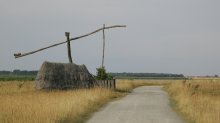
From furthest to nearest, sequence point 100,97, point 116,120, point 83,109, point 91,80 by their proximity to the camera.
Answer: point 91,80, point 100,97, point 83,109, point 116,120

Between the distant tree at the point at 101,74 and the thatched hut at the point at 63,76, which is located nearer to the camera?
the thatched hut at the point at 63,76

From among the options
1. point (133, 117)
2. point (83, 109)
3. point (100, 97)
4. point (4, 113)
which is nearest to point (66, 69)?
point (100, 97)

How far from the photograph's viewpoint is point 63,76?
37688 millimetres

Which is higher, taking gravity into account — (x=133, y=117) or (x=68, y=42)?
(x=68, y=42)

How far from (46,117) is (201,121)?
205 inches

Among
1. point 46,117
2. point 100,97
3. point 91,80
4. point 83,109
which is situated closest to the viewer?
point 46,117

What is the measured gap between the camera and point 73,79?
38.4 m

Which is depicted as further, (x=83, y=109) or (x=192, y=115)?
(x=83, y=109)

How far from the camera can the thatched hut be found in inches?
1433

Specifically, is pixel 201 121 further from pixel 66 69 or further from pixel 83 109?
pixel 66 69

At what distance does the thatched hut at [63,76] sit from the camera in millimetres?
36406

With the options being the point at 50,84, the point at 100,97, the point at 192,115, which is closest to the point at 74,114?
the point at 192,115

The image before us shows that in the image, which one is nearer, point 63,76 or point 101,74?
point 63,76

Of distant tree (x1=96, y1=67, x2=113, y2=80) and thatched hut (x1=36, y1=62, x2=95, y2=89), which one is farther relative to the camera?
distant tree (x1=96, y1=67, x2=113, y2=80)
